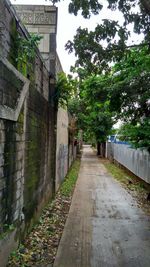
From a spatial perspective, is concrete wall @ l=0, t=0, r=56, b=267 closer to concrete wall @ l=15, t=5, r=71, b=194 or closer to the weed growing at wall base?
the weed growing at wall base

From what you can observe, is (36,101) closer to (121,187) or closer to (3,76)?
(3,76)

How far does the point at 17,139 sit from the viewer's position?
459cm

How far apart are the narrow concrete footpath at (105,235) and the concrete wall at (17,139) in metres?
0.86

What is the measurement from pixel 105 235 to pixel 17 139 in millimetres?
2697

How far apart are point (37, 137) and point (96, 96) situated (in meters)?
4.11

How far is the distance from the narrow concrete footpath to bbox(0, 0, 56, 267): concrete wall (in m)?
0.86

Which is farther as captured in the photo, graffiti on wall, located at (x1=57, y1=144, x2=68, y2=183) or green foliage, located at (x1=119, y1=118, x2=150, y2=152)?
graffiti on wall, located at (x1=57, y1=144, x2=68, y2=183)

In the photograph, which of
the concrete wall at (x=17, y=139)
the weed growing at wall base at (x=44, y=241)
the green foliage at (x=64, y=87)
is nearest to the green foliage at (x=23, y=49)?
the concrete wall at (x=17, y=139)

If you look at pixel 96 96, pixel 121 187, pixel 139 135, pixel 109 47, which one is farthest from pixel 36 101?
pixel 121 187

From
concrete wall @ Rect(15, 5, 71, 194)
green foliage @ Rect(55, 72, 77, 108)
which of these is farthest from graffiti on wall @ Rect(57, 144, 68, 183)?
concrete wall @ Rect(15, 5, 71, 194)

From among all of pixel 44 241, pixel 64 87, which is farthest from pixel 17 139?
pixel 64 87

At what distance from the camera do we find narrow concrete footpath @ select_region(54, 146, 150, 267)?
15.4 feet

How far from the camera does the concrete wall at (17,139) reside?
3.86 metres

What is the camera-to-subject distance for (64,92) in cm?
915
